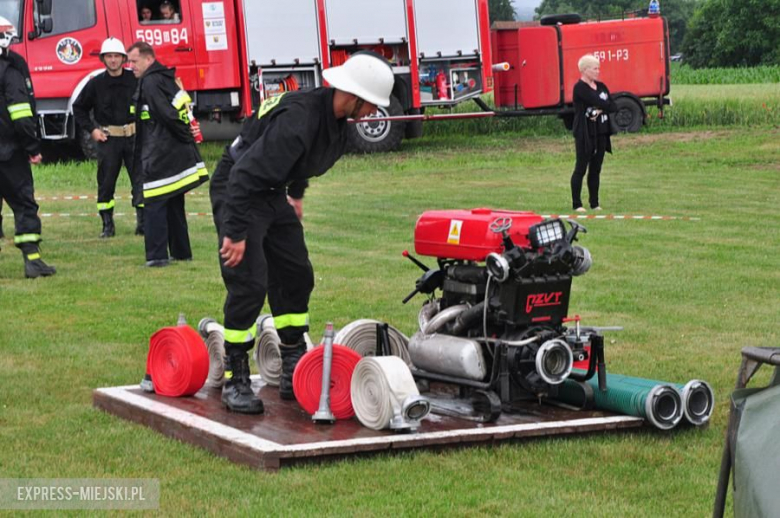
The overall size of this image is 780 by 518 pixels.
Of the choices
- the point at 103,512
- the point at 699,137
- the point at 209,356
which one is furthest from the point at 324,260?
the point at 699,137

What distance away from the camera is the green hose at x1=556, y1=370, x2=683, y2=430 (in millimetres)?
6082

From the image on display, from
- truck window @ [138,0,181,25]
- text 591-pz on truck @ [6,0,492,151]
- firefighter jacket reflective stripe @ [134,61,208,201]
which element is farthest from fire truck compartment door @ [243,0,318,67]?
firefighter jacket reflective stripe @ [134,61,208,201]

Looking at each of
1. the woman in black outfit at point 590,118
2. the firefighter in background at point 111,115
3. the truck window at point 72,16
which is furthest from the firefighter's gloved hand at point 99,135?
the truck window at point 72,16

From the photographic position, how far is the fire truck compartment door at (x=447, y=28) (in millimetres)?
24422

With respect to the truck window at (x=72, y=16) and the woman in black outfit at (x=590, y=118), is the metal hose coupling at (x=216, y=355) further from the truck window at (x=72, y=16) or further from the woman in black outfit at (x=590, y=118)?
the truck window at (x=72, y=16)

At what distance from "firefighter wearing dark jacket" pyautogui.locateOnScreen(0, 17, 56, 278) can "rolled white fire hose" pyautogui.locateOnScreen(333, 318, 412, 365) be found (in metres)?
5.05

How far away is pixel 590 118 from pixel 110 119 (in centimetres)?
541

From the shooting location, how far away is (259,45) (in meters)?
23.5

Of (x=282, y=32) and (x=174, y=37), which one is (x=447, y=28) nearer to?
(x=282, y=32)

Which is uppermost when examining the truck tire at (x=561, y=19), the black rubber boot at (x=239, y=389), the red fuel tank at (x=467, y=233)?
the truck tire at (x=561, y=19)

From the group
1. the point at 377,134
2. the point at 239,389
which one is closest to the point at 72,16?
the point at 377,134

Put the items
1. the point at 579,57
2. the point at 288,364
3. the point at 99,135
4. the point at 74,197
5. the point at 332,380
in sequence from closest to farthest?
the point at 332,380, the point at 288,364, the point at 99,135, the point at 74,197, the point at 579,57

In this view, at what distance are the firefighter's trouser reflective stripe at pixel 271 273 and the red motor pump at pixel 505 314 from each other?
26.5 inches

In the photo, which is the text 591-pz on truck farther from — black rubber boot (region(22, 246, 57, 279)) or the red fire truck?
black rubber boot (region(22, 246, 57, 279))
